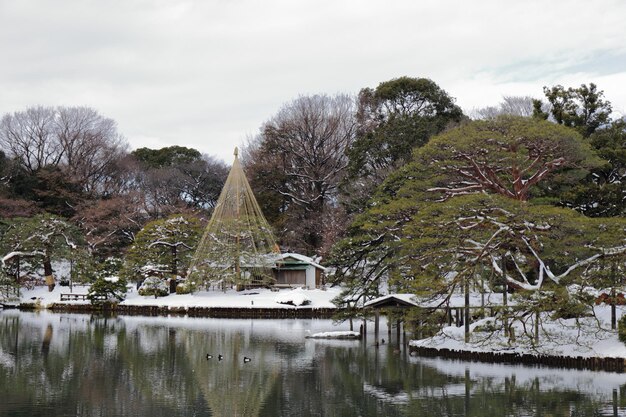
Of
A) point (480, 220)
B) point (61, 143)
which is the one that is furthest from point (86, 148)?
point (480, 220)

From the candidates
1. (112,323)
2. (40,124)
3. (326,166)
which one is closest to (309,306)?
(112,323)

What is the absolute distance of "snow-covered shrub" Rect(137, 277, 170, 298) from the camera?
4309 centimetres

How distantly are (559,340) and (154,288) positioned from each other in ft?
95.2

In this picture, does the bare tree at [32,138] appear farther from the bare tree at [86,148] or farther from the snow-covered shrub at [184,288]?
the snow-covered shrub at [184,288]

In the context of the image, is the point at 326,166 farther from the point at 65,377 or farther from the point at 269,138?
the point at 65,377

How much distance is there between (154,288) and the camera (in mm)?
43250

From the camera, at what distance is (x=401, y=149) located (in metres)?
40.6

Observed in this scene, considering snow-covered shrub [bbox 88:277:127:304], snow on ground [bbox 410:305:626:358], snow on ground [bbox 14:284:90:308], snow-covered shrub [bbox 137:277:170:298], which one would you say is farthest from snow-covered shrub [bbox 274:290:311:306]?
snow on ground [bbox 410:305:626:358]

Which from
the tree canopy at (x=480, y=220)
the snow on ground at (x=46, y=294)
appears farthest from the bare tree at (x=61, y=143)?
the tree canopy at (x=480, y=220)

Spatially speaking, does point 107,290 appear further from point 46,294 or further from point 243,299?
point 243,299

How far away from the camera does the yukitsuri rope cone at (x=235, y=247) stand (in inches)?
1622

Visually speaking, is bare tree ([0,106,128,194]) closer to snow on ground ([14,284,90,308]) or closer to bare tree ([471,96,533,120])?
snow on ground ([14,284,90,308])

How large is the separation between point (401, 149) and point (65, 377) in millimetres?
26587

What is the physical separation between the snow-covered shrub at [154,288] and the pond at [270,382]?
50.0 feet
